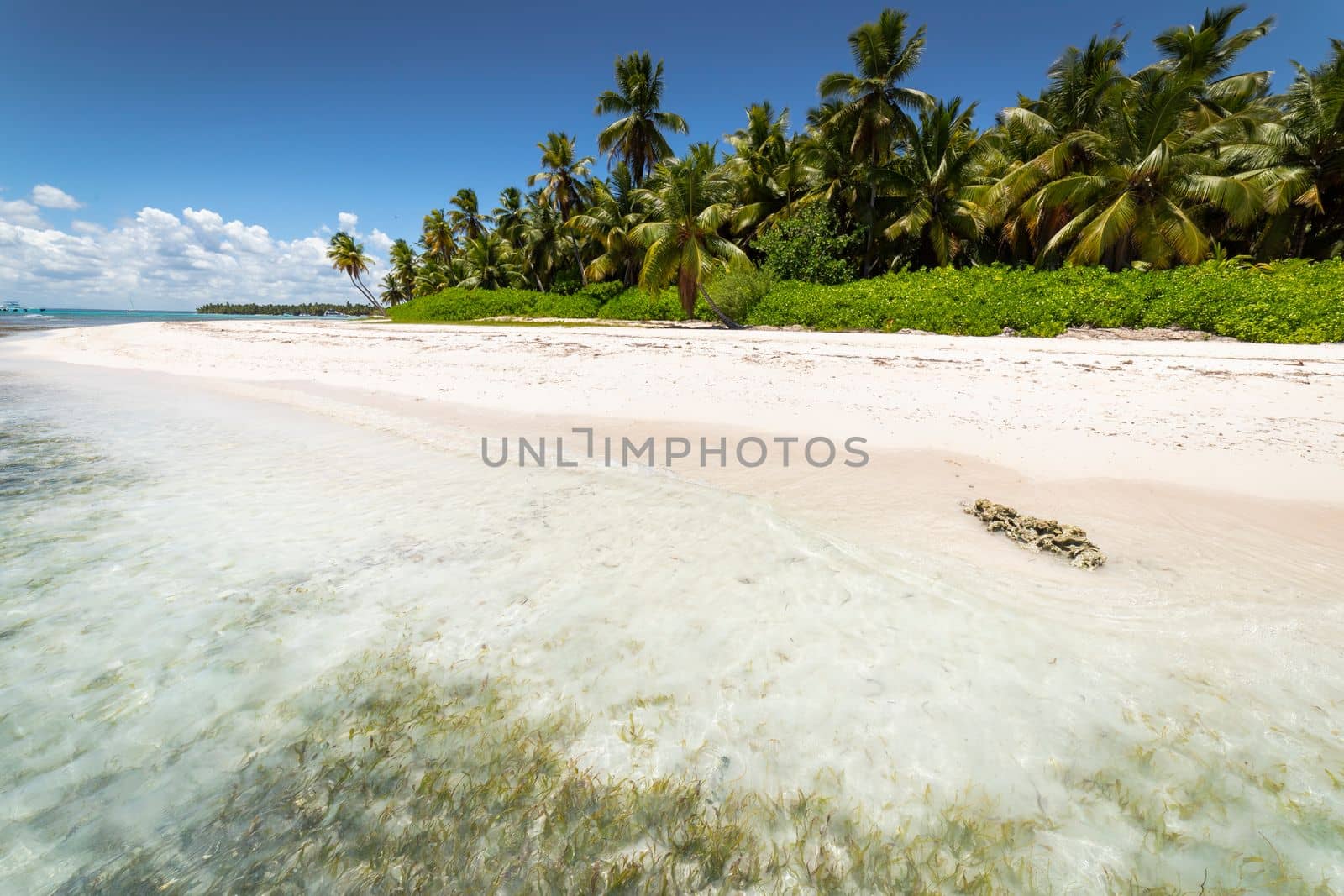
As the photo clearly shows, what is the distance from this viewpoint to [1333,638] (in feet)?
8.39

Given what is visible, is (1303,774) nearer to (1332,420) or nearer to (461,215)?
(1332,420)

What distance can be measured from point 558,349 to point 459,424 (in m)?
7.11

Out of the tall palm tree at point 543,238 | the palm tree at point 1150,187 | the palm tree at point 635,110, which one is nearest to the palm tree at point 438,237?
the tall palm tree at point 543,238

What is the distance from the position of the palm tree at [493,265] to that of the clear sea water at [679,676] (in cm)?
3919

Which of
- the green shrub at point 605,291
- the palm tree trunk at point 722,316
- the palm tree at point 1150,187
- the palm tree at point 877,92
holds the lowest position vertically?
the palm tree trunk at point 722,316

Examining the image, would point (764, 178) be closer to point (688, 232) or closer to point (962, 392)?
point (688, 232)

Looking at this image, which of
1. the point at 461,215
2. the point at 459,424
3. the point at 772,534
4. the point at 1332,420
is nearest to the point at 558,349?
the point at 459,424

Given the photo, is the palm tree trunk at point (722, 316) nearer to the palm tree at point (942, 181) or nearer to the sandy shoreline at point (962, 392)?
the sandy shoreline at point (962, 392)

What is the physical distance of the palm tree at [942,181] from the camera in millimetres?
21250

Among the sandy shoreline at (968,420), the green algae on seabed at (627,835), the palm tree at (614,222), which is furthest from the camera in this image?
the palm tree at (614,222)

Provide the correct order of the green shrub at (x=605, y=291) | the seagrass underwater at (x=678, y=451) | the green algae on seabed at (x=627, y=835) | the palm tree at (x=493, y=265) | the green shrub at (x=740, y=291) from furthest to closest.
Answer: the palm tree at (x=493, y=265) < the green shrub at (x=605, y=291) < the green shrub at (x=740, y=291) < the seagrass underwater at (x=678, y=451) < the green algae on seabed at (x=627, y=835)

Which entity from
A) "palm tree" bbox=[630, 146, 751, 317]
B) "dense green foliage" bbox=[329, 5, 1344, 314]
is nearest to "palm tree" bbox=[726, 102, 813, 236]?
"dense green foliage" bbox=[329, 5, 1344, 314]

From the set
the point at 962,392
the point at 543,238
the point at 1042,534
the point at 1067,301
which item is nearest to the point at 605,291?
the point at 543,238

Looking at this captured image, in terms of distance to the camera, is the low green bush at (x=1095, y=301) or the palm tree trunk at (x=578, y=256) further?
the palm tree trunk at (x=578, y=256)
